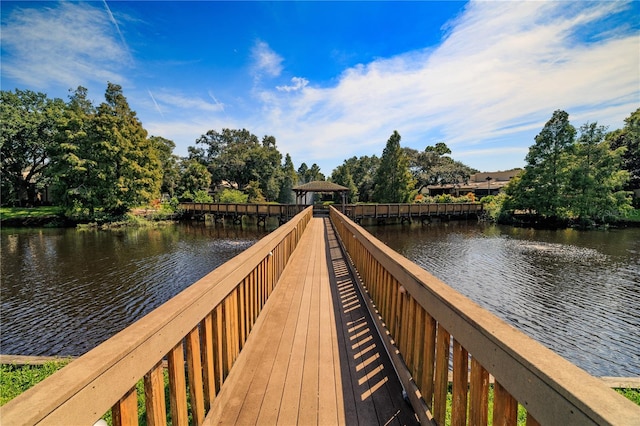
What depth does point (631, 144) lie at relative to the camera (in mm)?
28078

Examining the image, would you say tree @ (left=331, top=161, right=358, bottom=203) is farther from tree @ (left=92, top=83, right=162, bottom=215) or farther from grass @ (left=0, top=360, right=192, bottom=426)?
A: grass @ (left=0, top=360, right=192, bottom=426)

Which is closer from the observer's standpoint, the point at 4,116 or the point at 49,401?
the point at 49,401

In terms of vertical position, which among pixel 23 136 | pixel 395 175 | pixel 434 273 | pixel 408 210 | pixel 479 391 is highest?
pixel 23 136

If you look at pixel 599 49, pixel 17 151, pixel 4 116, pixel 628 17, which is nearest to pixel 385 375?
pixel 628 17

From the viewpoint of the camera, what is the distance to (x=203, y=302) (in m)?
1.62

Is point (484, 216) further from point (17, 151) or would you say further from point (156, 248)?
point (17, 151)

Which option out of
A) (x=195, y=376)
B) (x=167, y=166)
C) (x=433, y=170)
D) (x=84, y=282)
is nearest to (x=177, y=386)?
(x=195, y=376)

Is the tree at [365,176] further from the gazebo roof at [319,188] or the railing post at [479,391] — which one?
the railing post at [479,391]

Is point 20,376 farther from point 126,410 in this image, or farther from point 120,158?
point 120,158

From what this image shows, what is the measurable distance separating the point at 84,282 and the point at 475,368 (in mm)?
11770

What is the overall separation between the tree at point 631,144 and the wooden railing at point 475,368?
3697 cm

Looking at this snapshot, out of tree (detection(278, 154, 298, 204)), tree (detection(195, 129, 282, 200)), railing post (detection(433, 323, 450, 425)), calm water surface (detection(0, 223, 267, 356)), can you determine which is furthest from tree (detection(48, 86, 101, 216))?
railing post (detection(433, 323, 450, 425))

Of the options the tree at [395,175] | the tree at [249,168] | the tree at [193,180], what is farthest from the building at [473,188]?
the tree at [193,180]

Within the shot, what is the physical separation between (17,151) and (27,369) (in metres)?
35.2
